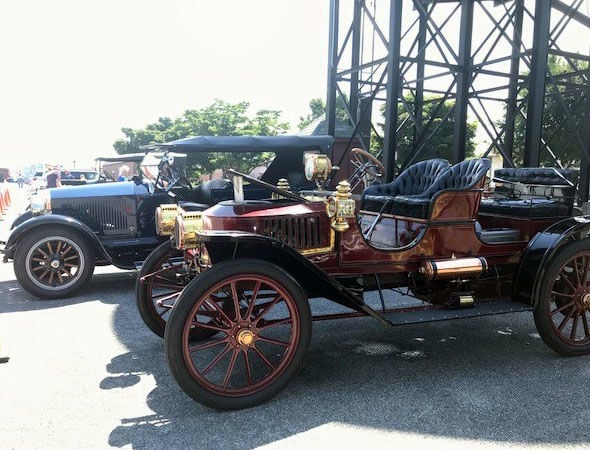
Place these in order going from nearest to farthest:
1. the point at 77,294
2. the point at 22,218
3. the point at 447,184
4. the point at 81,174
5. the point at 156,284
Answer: the point at 156,284, the point at 447,184, the point at 77,294, the point at 22,218, the point at 81,174

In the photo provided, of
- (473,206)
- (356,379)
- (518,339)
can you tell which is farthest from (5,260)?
(518,339)

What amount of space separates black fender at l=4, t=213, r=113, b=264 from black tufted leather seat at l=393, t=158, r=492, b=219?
132 inches

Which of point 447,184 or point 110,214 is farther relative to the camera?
point 110,214

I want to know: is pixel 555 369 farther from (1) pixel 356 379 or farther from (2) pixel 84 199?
(2) pixel 84 199

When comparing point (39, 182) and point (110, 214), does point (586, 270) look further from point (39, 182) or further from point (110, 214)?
point (39, 182)

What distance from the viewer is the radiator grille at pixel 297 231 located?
3.02m

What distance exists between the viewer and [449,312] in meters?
3.29

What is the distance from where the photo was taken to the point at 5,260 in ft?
16.8

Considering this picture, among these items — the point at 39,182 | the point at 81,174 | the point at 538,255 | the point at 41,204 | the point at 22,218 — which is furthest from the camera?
the point at 39,182

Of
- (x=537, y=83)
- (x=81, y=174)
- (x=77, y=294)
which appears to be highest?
(x=537, y=83)

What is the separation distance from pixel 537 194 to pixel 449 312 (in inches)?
65.0

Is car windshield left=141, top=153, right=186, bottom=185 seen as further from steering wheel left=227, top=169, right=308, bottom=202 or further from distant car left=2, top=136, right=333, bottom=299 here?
steering wheel left=227, top=169, right=308, bottom=202

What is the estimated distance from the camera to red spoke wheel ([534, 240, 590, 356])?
3.39 metres

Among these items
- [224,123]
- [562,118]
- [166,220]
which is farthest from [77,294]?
[224,123]
